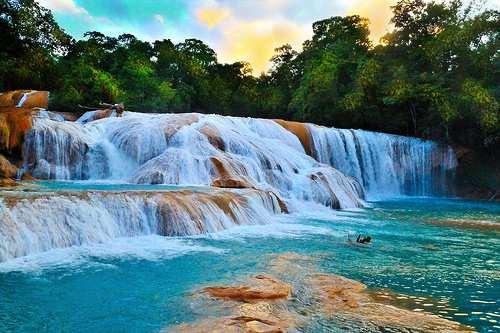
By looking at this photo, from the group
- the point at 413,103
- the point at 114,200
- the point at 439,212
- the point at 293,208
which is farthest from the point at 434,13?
the point at 114,200

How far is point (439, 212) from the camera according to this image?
18219mm

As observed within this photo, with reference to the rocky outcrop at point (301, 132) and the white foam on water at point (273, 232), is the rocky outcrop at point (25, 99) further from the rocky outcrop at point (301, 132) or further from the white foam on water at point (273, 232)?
the white foam on water at point (273, 232)

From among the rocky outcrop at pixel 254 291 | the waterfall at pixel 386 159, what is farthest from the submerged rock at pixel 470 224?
the rocky outcrop at pixel 254 291

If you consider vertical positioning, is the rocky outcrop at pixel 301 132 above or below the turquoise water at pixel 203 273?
above

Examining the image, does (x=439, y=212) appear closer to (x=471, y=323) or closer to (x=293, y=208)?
(x=293, y=208)

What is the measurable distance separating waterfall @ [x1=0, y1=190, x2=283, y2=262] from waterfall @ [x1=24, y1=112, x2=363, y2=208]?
314 cm

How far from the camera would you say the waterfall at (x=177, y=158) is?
51.8 feet

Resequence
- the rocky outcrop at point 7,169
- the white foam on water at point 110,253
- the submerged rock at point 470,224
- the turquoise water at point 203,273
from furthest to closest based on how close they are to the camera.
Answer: the submerged rock at point 470,224, the rocky outcrop at point 7,169, the white foam on water at point 110,253, the turquoise water at point 203,273

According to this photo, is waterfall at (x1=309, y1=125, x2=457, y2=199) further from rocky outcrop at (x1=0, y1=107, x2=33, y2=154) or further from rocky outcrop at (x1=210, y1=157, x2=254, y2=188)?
rocky outcrop at (x1=0, y1=107, x2=33, y2=154)

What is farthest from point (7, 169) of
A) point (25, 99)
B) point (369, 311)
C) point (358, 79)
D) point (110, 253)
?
point (358, 79)

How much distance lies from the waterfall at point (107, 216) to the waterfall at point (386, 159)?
13.2 metres

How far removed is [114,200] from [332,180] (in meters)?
10.7

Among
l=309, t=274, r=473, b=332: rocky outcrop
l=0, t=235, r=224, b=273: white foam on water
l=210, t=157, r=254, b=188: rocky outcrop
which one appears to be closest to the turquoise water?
l=0, t=235, r=224, b=273: white foam on water

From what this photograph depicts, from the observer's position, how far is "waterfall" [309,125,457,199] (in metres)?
25.0
